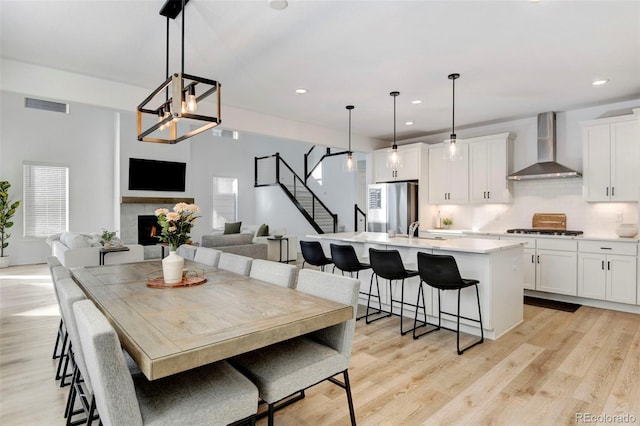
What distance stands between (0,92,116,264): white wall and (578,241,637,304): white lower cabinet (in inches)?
364

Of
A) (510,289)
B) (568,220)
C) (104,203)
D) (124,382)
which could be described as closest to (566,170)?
(568,220)

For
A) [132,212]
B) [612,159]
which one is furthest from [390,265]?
[132,212]

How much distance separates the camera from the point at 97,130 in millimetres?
8500

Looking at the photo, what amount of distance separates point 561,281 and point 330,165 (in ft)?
21.9

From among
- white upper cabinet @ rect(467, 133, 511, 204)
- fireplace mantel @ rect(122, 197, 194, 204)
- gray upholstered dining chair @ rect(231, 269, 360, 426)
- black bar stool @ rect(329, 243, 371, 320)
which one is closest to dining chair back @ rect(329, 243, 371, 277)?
black bar stool @ rect(329, 243, 371, 320)

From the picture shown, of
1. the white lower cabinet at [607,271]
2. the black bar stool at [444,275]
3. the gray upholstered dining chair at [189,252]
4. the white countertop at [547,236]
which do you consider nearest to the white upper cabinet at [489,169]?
the white countertop at [547,236]

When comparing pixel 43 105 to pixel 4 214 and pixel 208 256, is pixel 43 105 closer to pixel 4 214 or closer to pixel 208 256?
pixel 4 214

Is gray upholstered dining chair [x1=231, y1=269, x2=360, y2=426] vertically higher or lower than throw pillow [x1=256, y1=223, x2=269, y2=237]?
lower

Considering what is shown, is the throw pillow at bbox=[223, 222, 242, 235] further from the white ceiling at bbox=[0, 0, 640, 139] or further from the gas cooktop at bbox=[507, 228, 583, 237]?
the gas cooktop at bbox=[507, 228, 583, 237]

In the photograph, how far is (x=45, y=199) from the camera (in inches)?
311

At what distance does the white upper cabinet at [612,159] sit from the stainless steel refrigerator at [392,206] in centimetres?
253

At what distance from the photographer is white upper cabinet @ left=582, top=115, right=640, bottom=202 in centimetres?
441

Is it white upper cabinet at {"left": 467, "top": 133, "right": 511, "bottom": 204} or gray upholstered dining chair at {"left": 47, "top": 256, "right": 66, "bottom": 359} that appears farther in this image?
white upper cabinet at {"left": 467, "top": 133, "right": 511, "bottom": 204}

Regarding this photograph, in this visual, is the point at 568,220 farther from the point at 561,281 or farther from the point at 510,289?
the point at 510,289
